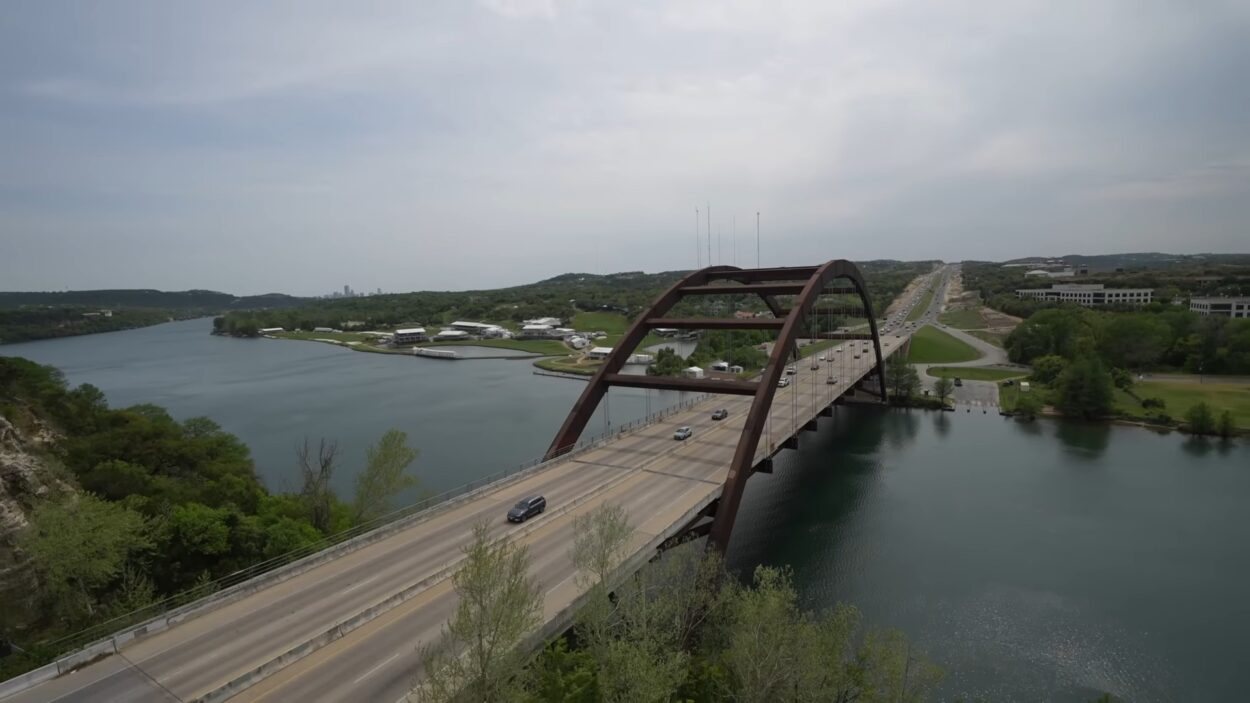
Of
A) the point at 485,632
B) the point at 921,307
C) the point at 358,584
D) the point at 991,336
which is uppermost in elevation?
the point at 921,307

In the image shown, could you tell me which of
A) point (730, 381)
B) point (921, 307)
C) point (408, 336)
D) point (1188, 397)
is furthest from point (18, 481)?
point (921, 307)

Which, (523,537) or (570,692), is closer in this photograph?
(570,692)

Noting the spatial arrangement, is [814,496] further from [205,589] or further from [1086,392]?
[1086,392]

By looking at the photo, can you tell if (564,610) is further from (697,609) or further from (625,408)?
(625,408)

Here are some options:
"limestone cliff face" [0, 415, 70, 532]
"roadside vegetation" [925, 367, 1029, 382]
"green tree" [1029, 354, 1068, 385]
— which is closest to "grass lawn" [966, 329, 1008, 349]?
"roadside vegetation" [925, 367, 1029, 382]

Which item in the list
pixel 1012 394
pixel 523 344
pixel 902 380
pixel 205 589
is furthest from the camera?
pixel 523 344

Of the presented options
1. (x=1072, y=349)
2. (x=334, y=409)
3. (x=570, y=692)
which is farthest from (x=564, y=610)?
(x=1072, y=349)
